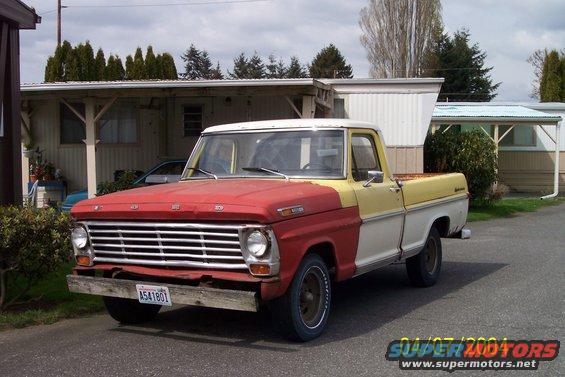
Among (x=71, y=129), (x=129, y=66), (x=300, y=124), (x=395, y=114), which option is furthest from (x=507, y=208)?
(x=129, y=66)

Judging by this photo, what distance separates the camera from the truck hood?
538 centimetres

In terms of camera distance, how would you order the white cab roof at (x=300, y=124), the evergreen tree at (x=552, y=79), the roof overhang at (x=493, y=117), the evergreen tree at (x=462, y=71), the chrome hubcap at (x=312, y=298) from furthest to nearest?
the evergreen tree at (x=462, y=71)
the evergreen tree at (x=552, y=79)
the roof overhang at (x=493, y=117)
the white cab roof at (x=300, y=124)
the chrome hubcap at (x=312, y=298)

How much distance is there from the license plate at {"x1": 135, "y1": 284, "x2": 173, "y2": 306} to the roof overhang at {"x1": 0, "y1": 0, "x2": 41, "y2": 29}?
4.28m

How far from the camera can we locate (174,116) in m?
18.5

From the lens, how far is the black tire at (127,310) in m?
6.51

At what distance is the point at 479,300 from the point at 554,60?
108 ft

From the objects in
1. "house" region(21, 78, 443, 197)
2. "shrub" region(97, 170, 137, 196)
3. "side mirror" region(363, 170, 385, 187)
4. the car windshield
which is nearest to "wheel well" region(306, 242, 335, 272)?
the car windshield

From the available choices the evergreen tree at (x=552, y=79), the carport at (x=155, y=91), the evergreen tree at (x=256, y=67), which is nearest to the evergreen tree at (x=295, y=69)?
the evergreen tree at (x=256, y=67)

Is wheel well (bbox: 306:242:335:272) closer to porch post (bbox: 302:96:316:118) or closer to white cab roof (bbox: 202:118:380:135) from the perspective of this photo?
white cab roof (bbox: 202:118:380:135)

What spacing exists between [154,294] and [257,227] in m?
1.09

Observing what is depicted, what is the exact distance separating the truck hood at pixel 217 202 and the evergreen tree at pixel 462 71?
137 ft

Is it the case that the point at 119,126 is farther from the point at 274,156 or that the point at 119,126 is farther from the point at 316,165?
the point at 316,165

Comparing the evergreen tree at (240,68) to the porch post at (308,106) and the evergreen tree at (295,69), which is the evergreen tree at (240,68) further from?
the porch post at (308,106)

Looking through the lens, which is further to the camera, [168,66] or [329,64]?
[329,64]
